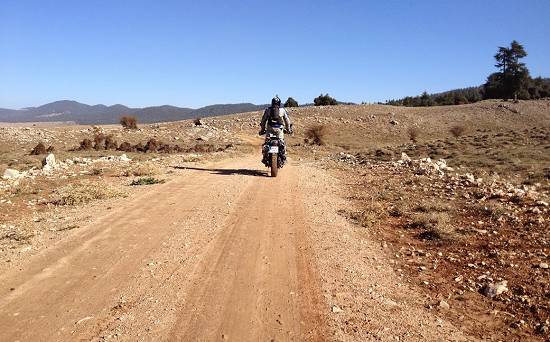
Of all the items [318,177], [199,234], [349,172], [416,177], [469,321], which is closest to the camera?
[469,321]

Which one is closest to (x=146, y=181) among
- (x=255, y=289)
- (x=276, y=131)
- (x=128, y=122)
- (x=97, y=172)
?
(x=97, y=172)

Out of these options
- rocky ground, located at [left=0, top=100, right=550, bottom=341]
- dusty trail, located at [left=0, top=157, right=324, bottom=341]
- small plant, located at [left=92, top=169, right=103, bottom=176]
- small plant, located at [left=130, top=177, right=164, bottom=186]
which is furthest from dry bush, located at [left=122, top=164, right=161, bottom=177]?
dusty trail, located at [left=0, top=157, right=324, bottom=341]

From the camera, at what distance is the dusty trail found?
184 inches

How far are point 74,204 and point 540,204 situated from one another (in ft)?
34.0

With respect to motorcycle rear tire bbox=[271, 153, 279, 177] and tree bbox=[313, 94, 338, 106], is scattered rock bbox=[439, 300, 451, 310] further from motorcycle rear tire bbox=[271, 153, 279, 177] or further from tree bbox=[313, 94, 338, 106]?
tree bbox=[313, 94, 338, 106]

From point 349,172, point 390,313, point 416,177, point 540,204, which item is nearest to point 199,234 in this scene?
point 390,313

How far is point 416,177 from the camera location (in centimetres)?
1445

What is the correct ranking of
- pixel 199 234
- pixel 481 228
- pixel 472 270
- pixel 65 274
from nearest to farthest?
pixel 65 274 < pixel 472 270 < pixel 199 234 < pixel 481 228

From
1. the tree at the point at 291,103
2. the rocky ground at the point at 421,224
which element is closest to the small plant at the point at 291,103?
the tree at the point at 291,103

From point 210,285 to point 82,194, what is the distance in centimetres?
658

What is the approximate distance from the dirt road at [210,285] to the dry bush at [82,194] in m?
1.86

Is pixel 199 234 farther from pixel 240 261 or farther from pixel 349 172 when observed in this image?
pixel 349 172

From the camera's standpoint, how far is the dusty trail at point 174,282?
4680mm

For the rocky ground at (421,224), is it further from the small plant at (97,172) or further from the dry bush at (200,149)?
the dry bush at (200,149)
